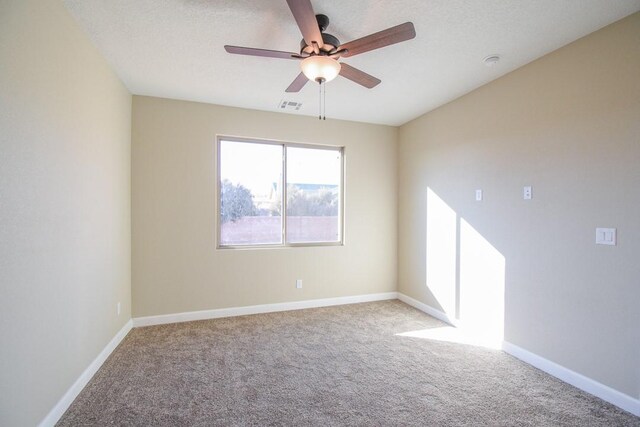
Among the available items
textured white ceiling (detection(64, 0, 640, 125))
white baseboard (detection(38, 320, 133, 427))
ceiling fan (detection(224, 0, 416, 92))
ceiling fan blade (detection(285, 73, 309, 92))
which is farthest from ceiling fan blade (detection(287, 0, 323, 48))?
white baseboard (detection(38, 320, 133, 427))

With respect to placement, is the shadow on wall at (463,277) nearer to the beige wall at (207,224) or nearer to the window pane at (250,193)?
the beige wall at (207,224)

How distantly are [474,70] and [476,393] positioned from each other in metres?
2.75

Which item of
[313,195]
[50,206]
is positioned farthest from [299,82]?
[313,195]

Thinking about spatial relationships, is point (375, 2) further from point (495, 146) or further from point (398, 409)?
point (398, 409)

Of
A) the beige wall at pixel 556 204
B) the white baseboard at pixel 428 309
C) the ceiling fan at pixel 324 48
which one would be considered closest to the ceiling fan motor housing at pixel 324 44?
the ceiling fan at pixel 324 48

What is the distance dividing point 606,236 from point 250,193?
11.6ft

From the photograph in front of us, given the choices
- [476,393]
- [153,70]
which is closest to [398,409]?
[476,393]

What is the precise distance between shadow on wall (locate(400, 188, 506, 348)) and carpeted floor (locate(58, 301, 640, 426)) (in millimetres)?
294

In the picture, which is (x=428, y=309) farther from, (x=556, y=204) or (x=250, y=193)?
(x=250, y=193)

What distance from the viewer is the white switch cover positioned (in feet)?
6.83

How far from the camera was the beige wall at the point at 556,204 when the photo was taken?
2.03 meters

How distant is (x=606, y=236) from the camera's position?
2.12 metres

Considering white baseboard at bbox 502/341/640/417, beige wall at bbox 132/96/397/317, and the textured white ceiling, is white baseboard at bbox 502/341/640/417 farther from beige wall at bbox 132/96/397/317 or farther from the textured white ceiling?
the textured white ceiling

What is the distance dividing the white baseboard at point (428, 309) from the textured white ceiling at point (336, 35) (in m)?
2.62
